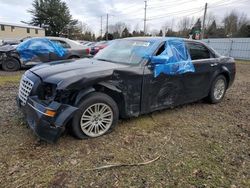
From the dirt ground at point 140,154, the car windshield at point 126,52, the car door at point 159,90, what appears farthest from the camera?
the car windshield at point 126,52

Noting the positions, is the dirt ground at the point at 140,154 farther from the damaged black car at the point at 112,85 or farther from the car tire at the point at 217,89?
the car tire at the point at 217,89

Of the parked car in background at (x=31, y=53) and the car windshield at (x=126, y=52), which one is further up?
the car windshield at (x=126, y=52)

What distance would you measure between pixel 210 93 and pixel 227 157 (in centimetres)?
246

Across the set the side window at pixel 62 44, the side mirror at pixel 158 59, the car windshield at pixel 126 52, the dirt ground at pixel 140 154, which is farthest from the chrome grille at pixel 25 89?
the side window at pixel 62 44

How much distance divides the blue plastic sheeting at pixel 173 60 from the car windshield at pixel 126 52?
0.29 meters

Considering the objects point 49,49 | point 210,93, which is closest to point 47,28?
point 49,49

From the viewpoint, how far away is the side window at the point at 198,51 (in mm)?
4760

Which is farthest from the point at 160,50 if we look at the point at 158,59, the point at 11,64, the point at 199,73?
the point at 11,64

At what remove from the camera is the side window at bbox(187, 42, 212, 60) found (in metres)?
4.76

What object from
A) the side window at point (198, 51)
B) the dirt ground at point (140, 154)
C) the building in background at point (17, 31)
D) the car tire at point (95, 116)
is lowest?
the dirt ground at point (140, 154)

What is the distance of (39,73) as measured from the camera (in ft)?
11.3

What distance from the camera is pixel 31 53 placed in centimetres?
948

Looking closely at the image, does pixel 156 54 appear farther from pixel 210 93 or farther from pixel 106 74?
pixel 210 93

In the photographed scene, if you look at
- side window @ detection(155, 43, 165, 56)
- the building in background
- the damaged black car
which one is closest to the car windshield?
the damaged black car
